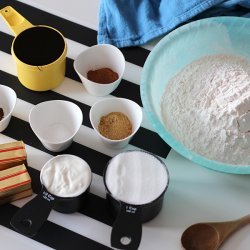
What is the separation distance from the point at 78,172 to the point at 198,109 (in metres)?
0.22

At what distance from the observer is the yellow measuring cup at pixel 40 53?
0.85 m

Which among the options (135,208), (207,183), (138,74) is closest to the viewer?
(135,208)

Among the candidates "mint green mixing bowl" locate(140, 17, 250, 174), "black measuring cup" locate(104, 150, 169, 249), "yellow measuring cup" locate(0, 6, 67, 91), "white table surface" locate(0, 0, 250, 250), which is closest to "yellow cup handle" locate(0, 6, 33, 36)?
"yellow measuring cup" locate(0, 6, 67, 91)

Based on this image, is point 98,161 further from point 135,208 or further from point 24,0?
point 24,0

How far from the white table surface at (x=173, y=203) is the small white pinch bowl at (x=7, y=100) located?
0.02m

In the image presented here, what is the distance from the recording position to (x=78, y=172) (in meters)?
0.75

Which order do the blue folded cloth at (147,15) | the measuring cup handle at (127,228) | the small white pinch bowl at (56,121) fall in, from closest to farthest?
the measuring cup handle at (127,228)
the small white pinch bowl at (56,121)
the blue folded cloth at (147,15)

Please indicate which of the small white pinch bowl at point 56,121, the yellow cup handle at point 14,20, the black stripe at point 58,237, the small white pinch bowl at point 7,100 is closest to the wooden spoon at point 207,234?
the black stripe at point 58,237

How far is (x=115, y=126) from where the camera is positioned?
2.74ft

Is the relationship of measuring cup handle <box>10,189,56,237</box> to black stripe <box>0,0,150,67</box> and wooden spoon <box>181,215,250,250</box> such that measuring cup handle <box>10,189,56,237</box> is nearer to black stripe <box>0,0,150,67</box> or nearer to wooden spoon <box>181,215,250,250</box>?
wooden spoon <box>181,215,250,250</box>

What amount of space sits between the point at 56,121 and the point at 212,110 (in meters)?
0.26

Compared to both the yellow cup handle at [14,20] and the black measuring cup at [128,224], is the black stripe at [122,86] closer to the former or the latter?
the yellow cup handle at [14,20]

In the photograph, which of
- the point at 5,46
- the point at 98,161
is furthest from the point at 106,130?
the point at 5,46

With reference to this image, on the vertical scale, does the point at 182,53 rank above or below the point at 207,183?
above
